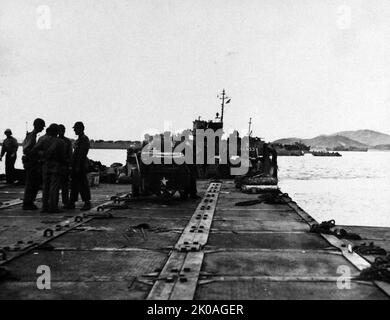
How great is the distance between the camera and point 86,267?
471 cm

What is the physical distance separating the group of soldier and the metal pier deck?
28.1 inches

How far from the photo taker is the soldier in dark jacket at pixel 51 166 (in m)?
9.20

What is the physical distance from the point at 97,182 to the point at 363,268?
12.5 m

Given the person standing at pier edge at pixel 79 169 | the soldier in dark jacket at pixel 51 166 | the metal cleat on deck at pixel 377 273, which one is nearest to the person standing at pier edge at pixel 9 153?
the person standing at pier edge at pixel 79 169

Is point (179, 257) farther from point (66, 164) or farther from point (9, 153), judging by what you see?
point (9, 153)

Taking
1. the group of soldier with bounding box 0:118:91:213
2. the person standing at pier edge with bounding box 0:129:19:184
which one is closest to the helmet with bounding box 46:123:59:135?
the group of soldier with bounding box 0:118:91:213

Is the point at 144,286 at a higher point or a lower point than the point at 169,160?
lower

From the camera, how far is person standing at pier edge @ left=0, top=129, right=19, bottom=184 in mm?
15320

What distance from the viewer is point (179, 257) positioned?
5160 millimetres

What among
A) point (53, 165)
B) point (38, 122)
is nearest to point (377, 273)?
point (53, 165)

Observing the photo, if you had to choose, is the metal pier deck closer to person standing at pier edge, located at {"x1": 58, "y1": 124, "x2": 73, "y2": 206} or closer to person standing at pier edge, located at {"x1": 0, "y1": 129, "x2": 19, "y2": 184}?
person standing at pier edge, located at {"x1": 58, "y1": 124, "x2": 73, "y2": 206}

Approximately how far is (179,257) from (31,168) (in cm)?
576
